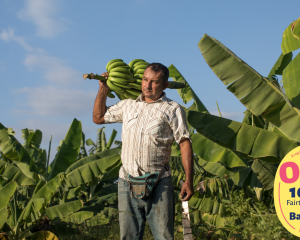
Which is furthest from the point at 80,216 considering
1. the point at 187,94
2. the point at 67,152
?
the point at 187,94

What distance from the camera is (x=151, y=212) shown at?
2.56 meters

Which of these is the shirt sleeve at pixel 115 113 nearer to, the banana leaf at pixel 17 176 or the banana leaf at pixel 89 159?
the banana leaf at pixel 89 159

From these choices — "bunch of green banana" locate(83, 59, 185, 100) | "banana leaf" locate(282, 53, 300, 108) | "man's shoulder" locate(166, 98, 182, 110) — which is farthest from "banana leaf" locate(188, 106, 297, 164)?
"man's shoulder" locate(166, 98, 182, 110)

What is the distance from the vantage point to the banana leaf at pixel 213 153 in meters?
4.77

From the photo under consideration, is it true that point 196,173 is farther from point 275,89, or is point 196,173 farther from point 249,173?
point 275,89

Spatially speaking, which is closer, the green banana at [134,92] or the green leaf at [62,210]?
the green banana at [134,92]

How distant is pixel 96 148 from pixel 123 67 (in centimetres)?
1023

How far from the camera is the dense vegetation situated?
429cm

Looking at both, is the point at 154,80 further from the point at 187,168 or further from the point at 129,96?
the point at 187,168

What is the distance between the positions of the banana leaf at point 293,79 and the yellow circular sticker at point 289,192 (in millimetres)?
1510

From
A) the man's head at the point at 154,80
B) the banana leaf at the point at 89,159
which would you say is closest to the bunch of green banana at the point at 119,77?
the man's head at the point at 154,80

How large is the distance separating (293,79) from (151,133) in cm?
339

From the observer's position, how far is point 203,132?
430 cm

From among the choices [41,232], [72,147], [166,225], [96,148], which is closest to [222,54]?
[166,225]
